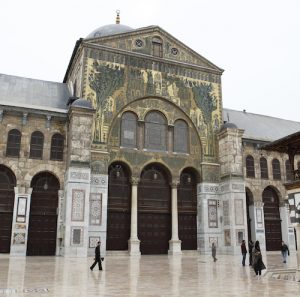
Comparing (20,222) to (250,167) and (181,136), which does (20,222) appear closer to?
(181,136)

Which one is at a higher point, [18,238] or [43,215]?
[43,215]

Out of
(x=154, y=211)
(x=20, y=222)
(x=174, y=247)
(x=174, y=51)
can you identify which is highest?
(x=174, y=51)

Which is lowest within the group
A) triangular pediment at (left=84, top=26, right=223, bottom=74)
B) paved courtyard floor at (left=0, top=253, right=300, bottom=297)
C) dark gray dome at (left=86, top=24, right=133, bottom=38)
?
paved courtyard floor at (left=0, top=253, right=300, bottom=297)

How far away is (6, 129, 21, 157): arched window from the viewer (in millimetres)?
23719

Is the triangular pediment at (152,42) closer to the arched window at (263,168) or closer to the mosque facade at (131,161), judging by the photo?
the mosque facade at (131,161)

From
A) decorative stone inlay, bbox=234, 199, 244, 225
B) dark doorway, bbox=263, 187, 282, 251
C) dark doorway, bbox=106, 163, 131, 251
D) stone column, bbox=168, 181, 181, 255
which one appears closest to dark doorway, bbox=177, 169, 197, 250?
stone column, bbox=168, 181, 181, 255

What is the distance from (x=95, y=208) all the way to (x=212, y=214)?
9.02 m

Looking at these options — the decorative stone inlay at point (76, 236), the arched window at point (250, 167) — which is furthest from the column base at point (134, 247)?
the arched window at point (250, 167)

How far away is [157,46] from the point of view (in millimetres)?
28922

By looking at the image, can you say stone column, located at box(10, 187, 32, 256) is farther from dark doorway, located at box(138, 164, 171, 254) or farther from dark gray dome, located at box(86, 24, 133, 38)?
dark gray dome, located at box(86, 24, 133, 38)

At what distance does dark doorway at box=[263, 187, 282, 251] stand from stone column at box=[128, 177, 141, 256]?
11924 millimetres

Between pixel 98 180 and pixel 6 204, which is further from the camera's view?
pixel 98 180

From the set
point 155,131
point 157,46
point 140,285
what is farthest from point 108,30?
point 140,285

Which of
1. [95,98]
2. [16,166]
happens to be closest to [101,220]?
[16,166]
